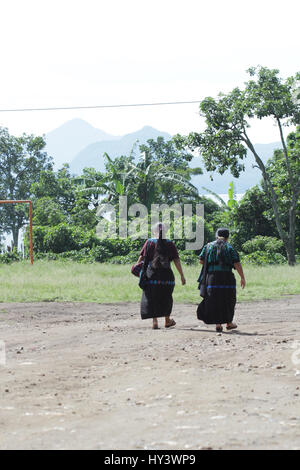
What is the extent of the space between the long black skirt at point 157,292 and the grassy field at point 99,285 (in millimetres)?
5926

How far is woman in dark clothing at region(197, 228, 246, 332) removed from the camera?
A: 414 inches

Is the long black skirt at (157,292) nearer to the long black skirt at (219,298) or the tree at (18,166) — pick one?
the long black skirt at (219,298)

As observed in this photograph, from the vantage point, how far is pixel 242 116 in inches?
1133

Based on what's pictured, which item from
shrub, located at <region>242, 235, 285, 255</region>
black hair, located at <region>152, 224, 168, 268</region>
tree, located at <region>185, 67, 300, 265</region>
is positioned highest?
tree, located at <region>185, 67, 300, 265</region>

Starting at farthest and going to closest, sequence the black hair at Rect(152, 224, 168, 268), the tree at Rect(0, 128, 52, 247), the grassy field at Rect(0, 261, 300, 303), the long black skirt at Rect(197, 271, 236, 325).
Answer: the tree at Rect(0, 128, 52, 247)
the grassy field at Rect(0, 261, 300, 303)
the black hair at Rect(152, 224, 168, 268)
the long black skirt at Rect(197, 271, 236, 325)

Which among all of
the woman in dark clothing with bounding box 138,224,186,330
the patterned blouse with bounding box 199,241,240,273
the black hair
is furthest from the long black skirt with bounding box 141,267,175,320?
the patterned blouse with bounding box 199,241,240,273

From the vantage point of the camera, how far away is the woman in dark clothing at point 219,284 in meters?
10.5

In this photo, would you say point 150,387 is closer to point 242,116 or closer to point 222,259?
point 222,259

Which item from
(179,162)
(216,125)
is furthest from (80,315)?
(179,162)

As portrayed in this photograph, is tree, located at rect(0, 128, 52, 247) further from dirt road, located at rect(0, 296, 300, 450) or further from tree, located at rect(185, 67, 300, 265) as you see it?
dirt road, located at rect(0, 296, 300, 450)

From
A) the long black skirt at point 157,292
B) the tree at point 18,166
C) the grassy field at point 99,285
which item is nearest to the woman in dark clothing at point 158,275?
the long black skirt at point 157,292

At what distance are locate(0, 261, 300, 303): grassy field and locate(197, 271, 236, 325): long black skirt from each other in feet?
20.4

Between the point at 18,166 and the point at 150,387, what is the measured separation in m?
50.2

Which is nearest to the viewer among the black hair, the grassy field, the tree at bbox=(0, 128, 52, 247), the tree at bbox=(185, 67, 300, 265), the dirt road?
the dirt road
